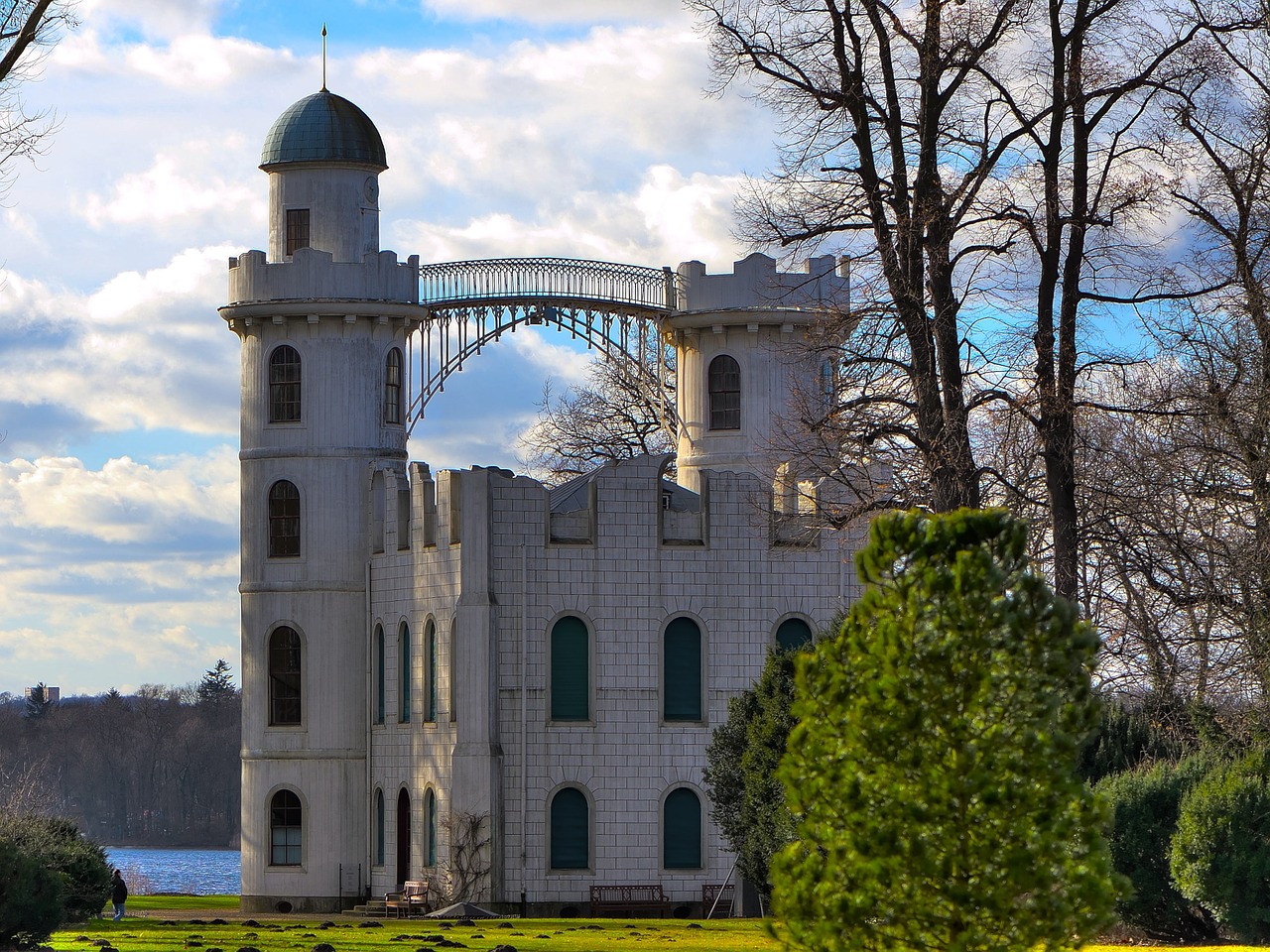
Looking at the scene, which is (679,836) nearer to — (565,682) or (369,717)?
(565,682)

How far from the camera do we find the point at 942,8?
1080 inches

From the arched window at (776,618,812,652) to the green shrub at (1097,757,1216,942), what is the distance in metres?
14.6

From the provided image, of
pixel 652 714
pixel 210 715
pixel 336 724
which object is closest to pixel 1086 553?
pixel 652 714

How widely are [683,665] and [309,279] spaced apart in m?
13.2

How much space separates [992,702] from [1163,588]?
15.0 m

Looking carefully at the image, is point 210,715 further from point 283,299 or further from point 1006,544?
point 1006,544

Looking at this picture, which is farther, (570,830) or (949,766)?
(570,830)

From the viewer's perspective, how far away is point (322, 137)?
152 feet

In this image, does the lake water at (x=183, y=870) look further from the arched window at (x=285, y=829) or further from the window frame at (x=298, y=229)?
the window frame at (x=298, y=229)

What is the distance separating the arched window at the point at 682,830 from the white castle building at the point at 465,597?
1.8 inches

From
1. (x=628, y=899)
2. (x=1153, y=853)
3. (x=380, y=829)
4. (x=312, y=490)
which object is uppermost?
(x=312, y=490)

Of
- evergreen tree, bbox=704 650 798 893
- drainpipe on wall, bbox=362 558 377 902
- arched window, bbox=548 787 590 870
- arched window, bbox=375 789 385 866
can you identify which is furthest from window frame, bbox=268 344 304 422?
evergreen tree, bbox=704 650 798 893

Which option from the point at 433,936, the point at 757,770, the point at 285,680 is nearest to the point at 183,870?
the point at 285,680

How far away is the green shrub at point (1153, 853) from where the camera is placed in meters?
25.4
